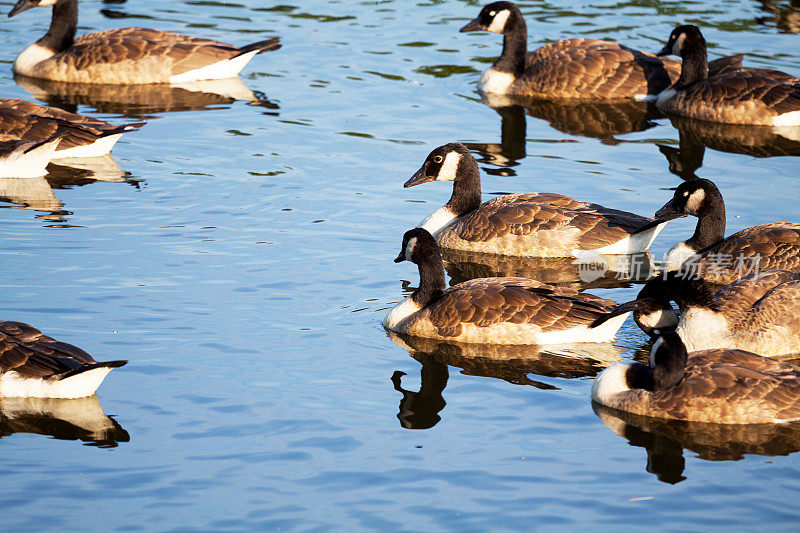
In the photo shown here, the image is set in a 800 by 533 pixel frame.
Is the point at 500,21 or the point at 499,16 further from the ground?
the point at 499,16

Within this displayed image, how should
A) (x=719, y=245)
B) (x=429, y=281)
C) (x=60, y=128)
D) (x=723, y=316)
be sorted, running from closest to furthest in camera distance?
(x=723, y=316)
(x=429, y=281)
(x=719, y=245)
(x=60, y=128)

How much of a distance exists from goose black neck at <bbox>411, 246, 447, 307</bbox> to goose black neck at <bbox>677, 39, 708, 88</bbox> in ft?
35.2

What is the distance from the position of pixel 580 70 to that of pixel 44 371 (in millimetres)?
14675

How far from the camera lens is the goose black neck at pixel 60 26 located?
23.3 m

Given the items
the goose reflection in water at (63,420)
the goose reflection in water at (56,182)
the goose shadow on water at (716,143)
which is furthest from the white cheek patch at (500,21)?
the goose reflection in water at (63,420)

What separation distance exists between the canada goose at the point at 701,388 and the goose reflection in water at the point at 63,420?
4449mm

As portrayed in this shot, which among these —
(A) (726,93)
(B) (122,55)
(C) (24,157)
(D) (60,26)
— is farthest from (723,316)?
(D) (60,26)

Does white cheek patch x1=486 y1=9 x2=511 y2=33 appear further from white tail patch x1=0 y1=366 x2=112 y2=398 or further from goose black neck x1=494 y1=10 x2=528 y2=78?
white tail patch x1=0 y1=366 x2=112 y2=398

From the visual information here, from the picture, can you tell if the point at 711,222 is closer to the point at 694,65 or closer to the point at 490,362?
the point at 490,362

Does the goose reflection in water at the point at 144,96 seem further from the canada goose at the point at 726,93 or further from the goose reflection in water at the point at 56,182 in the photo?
the canada goose at the point at 726,93

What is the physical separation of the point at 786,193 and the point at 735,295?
222 inches

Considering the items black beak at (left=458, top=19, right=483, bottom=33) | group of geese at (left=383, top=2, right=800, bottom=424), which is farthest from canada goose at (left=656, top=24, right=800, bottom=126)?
group of geese at (left=383, top=2, right=800, bottom=424)

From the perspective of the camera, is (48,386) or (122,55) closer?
(48,386)

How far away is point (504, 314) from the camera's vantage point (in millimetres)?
12016
